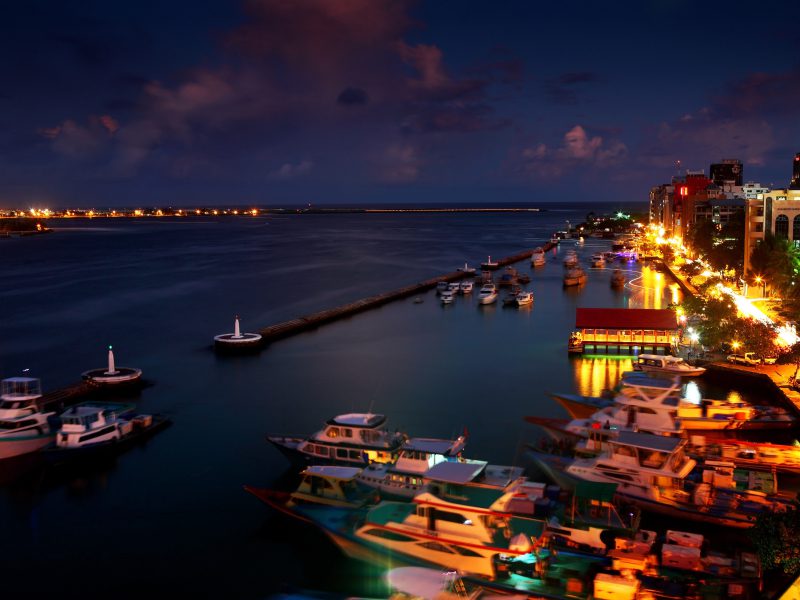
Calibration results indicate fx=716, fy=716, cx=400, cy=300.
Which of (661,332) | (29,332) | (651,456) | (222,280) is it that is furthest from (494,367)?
(222,280)

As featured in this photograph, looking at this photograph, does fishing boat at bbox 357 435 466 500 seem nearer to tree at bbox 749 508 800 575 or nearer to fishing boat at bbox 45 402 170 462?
tree at bbox 749 508 800 575

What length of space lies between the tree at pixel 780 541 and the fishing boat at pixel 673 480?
2.38m

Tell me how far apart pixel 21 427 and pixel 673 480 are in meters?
13.7

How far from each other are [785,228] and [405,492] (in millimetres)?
33971

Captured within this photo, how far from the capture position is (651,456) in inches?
510

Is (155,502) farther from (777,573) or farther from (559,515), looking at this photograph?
(777,573)

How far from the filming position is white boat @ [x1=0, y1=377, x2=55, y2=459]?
15570 mm

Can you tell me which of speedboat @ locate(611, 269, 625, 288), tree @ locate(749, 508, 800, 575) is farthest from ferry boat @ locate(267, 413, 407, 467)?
speedboat @ locate(611, 269, 625, 288)

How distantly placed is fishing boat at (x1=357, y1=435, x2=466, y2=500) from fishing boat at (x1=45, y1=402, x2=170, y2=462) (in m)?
7.02

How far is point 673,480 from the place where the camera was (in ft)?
41.8

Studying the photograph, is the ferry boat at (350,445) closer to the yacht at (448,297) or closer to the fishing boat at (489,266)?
the yacht at (448,297)

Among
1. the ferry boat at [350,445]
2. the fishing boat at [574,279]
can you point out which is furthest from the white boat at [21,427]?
the fishing boat at [574,279]

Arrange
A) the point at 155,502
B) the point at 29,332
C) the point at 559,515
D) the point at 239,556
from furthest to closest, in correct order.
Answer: the point at 29,332, the point at 155,502, the point at 239,556, the point at 559,515

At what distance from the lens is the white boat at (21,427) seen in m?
15.6
